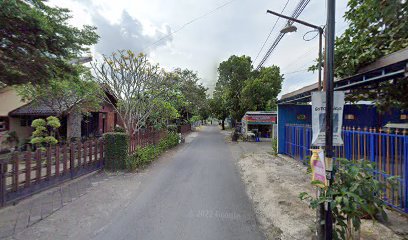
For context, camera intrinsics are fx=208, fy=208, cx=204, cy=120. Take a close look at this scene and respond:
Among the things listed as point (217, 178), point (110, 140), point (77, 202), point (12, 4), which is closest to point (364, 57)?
point (217, 178)

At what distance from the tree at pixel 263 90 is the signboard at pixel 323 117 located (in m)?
19.1

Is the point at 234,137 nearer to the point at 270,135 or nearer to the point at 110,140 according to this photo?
the point at 270,135

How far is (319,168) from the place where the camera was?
278cm

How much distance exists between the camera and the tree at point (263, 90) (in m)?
21.8

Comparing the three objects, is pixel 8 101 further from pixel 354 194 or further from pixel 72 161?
pixel 354 194

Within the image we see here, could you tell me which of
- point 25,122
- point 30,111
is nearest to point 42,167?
point 30,111

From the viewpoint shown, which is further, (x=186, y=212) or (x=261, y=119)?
(x=261, y=119)

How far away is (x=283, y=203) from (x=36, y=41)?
6357mm

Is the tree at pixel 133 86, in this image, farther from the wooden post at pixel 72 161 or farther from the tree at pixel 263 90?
the tree at pixel 263 90

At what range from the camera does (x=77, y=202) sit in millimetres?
4762

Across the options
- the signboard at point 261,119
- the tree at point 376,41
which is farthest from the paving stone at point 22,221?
the signboard at point 261,119

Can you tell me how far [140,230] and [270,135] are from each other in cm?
1884

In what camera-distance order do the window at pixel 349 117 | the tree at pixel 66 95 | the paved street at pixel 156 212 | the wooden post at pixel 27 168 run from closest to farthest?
the paved street at pixel 156 212 → the wooden post at pixel 27 168 → the tree at pixel 66 95 → the window at pixel 349 117

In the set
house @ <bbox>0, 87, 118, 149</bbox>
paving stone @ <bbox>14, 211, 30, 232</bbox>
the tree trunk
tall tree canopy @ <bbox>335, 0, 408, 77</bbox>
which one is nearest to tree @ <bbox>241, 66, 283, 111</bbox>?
house @ <bbox>0, 87, 118, 149</bbox>
